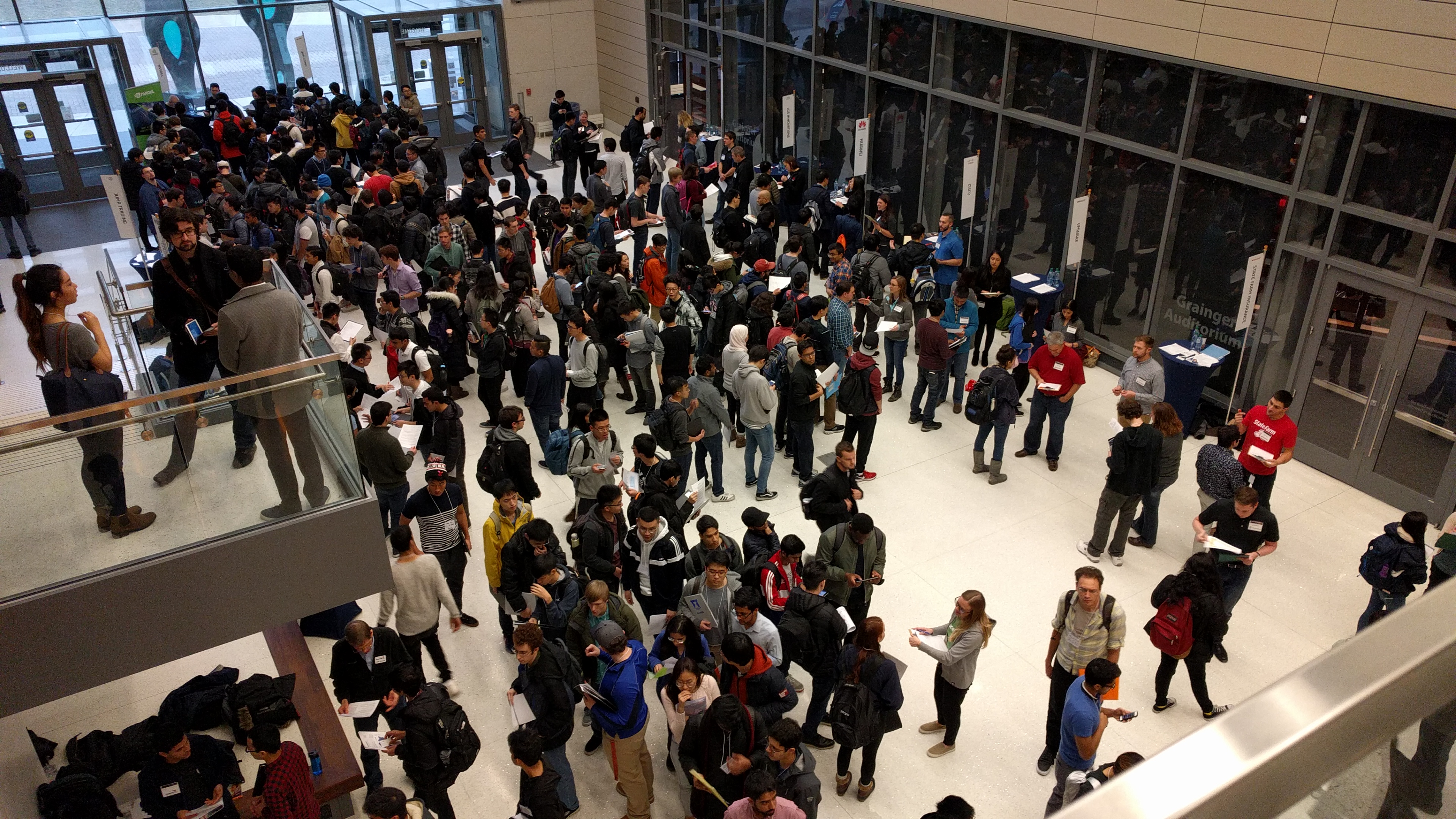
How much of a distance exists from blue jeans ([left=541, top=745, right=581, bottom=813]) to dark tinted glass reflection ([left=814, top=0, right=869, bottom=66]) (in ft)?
39.5

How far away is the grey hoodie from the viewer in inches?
364

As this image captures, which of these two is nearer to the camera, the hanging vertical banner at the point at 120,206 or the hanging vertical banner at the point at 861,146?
the hanging vertical banner at the point at 120,206

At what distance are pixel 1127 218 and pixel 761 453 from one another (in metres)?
5.67

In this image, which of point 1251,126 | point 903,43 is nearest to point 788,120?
point 903,43

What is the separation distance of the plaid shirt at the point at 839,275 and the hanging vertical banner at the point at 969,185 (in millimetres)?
2321

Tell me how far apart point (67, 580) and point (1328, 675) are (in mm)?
6149

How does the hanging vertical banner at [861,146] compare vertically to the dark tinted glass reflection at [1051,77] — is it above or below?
below

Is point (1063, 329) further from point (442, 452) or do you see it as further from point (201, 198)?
point (201, 198)

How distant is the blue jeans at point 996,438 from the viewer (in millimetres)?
9789

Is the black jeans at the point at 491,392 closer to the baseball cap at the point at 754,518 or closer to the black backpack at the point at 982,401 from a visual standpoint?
the baseball cap at the point at 754,518

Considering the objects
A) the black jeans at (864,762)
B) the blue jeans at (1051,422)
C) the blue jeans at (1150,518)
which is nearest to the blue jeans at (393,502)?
the black jeans at (864,762)

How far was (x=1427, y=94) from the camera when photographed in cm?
832

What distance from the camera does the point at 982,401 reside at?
9578 millimetres

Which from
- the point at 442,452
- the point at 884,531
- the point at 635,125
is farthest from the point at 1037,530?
the point at 635,125
